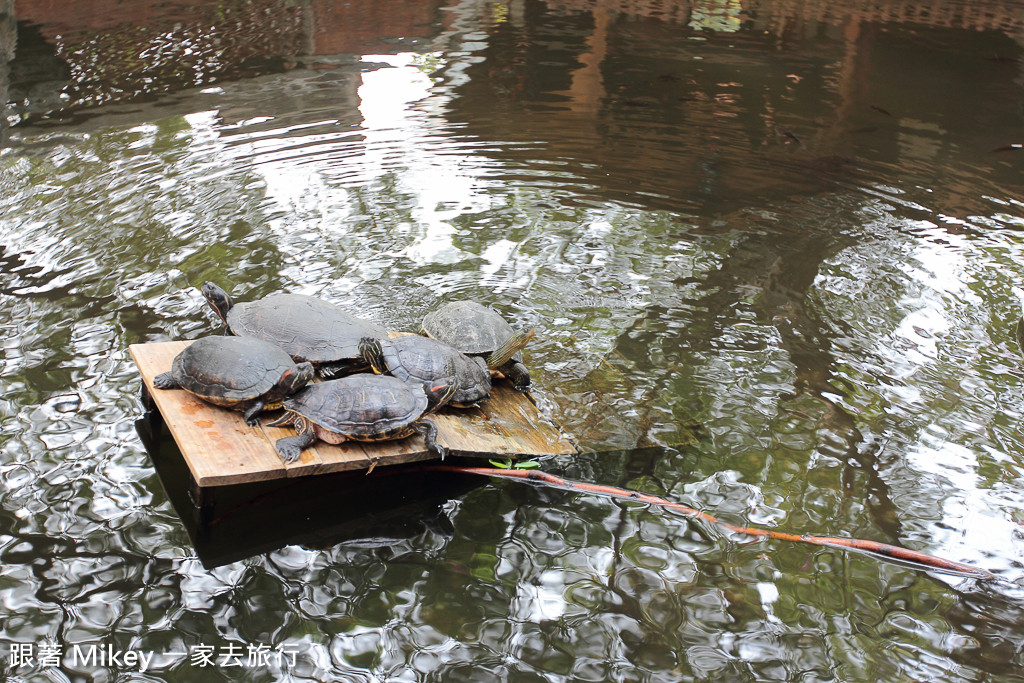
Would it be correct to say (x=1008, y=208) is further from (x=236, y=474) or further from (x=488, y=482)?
(x=236, y=474)

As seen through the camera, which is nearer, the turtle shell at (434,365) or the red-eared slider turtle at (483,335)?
the turtle shell at (434,365)

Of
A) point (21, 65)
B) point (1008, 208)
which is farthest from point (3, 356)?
point (1008, 208)

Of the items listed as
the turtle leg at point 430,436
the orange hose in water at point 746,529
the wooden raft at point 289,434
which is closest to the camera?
the wooden raft at point 289,434

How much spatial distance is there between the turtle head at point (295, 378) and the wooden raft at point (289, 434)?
0.22 metres

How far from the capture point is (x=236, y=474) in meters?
3.75

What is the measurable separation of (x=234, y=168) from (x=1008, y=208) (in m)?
8.41

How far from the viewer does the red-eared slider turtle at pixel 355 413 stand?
13.2 feet

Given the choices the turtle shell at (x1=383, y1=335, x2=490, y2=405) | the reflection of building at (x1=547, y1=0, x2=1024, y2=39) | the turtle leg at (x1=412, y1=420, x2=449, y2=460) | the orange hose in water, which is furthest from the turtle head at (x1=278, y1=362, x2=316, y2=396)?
the reflection of building at (x1=547, y1=0, x2=1024, y2=39)

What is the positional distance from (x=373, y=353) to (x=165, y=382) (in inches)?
44.9

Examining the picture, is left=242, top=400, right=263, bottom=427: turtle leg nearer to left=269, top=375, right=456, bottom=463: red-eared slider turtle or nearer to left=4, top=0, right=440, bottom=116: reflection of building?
left=269, top=375, right=456, bottom=463: red-eared slider turtle

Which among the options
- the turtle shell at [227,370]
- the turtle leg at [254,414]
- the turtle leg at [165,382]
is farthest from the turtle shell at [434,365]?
the turtle leg at [165,382]

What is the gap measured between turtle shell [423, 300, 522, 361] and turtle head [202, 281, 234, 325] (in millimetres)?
1315

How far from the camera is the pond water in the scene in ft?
11.8

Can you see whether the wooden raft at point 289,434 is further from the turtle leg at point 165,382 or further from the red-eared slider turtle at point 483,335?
the red-eared slider turtle at point 483,335
